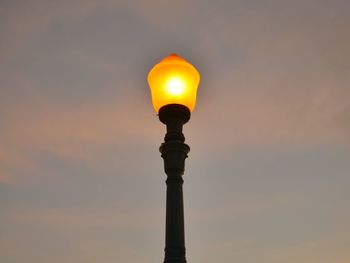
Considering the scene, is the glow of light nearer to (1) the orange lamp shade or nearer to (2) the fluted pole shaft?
(1) the orange lamp shade

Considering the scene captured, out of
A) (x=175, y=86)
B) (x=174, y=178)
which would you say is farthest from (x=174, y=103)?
(x=174, y=178)

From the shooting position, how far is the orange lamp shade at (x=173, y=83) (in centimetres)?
541

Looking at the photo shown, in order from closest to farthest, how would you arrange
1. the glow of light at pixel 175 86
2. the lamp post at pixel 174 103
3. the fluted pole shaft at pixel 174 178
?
the fluted pole shaft at pixel 174 178
the lamp post at pixel 174 103
the glow of light at pixel 175 86

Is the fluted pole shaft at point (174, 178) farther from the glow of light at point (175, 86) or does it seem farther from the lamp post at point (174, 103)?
the glow of light at point (175, 86)

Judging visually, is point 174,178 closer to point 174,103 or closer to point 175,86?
point 174,103

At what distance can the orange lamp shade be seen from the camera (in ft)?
17.7

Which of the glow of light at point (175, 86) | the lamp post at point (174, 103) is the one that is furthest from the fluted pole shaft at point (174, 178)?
the glow of light at point (175, 86)

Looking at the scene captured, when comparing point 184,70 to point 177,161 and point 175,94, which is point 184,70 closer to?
point 175,94

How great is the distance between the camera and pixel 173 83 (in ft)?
17.8

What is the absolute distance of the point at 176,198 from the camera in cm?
489

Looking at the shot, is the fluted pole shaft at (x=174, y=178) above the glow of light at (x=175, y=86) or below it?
below

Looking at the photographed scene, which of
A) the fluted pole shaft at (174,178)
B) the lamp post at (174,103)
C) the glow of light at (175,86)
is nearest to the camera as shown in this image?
the fluted pole shaft at (174,178)

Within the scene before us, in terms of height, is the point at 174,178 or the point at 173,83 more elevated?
the point at 173,83

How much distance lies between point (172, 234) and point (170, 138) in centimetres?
112
